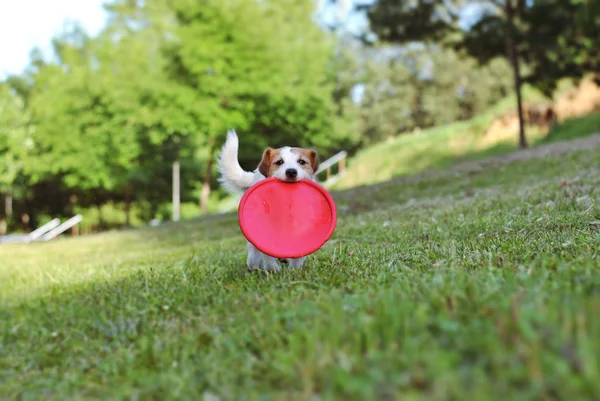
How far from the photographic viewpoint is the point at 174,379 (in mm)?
2271

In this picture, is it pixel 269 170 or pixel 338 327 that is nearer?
pixel 338 327

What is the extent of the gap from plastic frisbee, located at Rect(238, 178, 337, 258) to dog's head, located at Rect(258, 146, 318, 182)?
0.08 metres

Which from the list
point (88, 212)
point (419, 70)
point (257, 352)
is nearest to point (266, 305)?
point (257, 352)

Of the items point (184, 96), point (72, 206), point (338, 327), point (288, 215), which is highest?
point (184, 96)

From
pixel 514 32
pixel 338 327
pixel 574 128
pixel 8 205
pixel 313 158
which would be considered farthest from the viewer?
pixel 8 205

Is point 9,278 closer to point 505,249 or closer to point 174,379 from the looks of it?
point 174,379

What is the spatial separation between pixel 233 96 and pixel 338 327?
2020cm

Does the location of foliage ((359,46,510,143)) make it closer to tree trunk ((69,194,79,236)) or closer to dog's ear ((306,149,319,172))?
tree trunk ((69,194,79,236))

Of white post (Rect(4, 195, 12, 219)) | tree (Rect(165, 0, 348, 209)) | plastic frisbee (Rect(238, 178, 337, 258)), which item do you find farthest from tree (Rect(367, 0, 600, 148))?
white post (Rect(4, 195, 12, 219))

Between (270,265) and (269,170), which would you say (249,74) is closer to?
(269,170)

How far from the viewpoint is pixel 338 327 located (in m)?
2.12

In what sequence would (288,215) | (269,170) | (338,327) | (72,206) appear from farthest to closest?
(72,206) < (269,170) < (288,215) < (338,327)

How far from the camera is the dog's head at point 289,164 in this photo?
4.50 meters

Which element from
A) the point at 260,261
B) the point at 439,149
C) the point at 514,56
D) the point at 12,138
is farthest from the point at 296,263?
the point at 12,138
